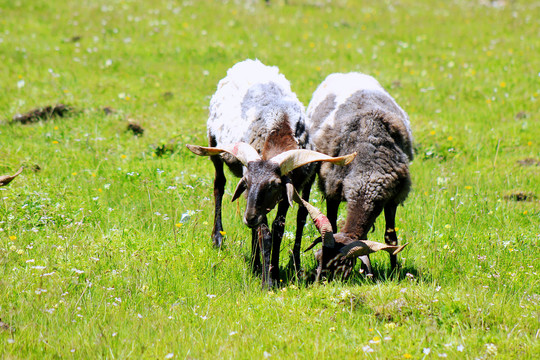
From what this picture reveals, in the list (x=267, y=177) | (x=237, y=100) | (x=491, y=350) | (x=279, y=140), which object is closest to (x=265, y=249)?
(x=267, y=177)

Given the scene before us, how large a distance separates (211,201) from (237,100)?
1695mm

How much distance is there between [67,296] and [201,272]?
137cm

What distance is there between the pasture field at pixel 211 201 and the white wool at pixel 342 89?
1440 mm

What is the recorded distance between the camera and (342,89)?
273 inches

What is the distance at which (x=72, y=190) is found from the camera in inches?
288

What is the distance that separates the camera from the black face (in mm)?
5059

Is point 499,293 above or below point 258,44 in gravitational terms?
below

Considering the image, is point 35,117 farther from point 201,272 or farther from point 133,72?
point 201,272

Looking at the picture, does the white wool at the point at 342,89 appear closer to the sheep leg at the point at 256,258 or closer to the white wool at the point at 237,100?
the white wool at the point at 237,100

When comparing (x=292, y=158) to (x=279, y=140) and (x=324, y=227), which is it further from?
(x=324, y=227)

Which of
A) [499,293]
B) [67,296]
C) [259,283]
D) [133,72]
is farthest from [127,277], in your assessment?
[133,72]

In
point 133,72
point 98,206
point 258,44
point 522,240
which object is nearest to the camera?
point 522,240

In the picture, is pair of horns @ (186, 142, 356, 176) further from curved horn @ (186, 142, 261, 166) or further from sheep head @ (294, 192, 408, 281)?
sheep head @ (294, 192, 408, 281)

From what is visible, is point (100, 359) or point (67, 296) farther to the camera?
point (67, 296)
